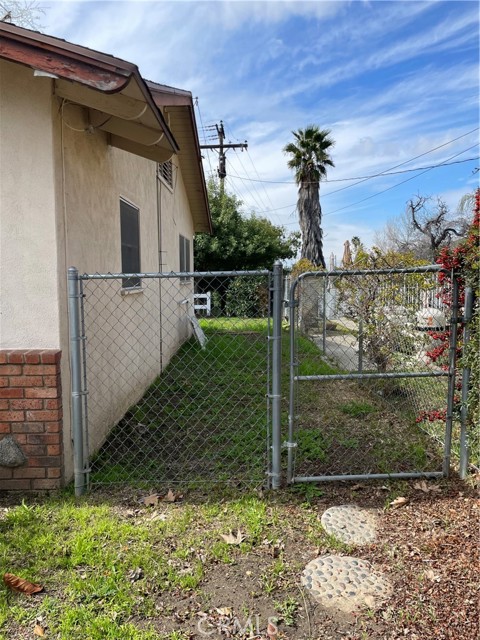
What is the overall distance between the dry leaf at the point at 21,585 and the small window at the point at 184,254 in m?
8.49

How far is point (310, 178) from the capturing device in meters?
19.5

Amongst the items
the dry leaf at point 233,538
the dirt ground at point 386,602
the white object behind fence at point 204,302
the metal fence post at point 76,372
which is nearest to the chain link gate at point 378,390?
the dirt ground at point 386,602

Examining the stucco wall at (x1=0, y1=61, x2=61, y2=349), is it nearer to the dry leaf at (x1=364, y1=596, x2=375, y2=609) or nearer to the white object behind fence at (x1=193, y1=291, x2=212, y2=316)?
the dry leaf at (x1=364, y1=596, x2=375, y2=609)

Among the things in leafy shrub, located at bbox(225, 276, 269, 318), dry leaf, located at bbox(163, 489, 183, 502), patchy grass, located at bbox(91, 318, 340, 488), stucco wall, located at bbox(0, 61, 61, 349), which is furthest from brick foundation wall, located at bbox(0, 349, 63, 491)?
leafy shrub, located at bbox(225, 276, 269, 318)

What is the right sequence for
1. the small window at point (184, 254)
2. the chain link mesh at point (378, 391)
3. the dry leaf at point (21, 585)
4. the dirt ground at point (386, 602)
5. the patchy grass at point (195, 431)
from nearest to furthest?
1. the dirt ground at point (386, 602)
2. the dry leaf at point (21, 585)
3. the patchy grass at point (195, 431)
4. the chain link mesh at point (378, 391)
5. the small window at point (184, 254)

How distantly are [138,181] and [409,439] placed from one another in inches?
191

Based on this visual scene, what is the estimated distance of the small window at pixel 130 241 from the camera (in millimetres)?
5320

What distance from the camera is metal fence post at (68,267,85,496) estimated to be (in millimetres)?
3254

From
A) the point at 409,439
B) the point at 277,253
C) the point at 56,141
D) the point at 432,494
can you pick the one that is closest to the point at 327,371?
the point at 409,439

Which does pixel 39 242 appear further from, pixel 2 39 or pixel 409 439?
pixel 409 439

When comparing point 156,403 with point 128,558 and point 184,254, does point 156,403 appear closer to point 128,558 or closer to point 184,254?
point 128,558

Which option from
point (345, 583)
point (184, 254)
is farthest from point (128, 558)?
point (184, 254)

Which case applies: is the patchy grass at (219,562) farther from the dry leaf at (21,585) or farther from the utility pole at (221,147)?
the utility pole at (221,147)

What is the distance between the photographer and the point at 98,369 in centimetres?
419
